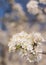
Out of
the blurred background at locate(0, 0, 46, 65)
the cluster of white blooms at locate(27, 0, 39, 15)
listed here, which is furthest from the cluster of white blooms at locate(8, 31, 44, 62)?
the cluster of white blooms at locate(27, 0, 39, 15)

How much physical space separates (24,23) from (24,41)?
10.3 inches

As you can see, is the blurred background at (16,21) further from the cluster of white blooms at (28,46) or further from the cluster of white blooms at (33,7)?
the cluster of white blooms at (28,46)

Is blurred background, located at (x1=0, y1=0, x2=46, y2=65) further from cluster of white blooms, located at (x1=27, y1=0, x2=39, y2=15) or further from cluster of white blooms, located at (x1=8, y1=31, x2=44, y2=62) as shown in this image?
cluster of white blooms, located at (x1=8, y1=31, x2=44, y2=62)

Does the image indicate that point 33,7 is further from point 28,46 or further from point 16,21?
point 28,46

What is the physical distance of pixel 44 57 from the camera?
4.11 ft

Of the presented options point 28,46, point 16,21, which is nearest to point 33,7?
point 16,21

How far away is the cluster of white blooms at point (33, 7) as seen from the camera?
136 centimetres

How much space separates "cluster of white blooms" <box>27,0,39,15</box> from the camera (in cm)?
136

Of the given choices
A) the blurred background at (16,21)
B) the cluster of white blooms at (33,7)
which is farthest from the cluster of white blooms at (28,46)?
the cluster of white blooms at (33,7)

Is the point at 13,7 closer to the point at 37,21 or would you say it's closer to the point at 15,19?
the point at 15,19

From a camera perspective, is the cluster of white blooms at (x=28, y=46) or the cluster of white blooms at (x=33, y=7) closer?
the cluster of white blooms at (x=28, y=46)

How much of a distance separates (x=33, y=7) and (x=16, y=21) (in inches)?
6.2

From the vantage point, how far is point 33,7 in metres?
1.36

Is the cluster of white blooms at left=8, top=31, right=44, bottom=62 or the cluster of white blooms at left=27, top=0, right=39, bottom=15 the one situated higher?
the cluster of white blooms at left=27, top=0, right=39, bottom=15
